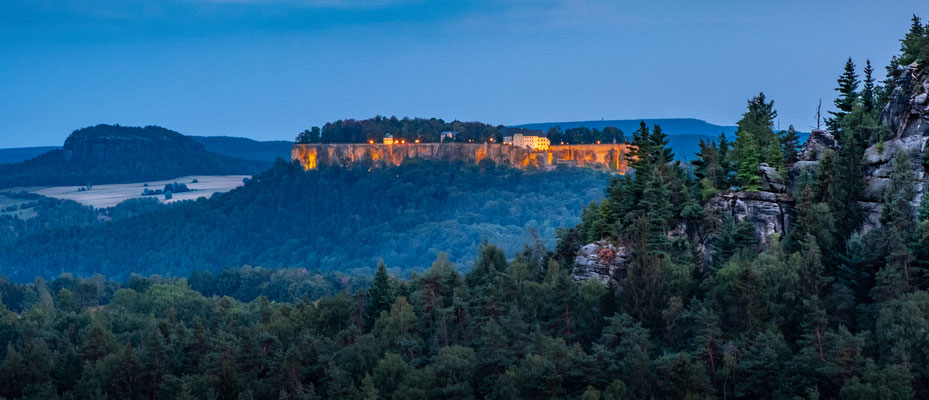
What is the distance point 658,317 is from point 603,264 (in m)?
5.64

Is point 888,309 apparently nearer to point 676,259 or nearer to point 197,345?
point 676,259

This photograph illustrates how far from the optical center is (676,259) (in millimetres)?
62312

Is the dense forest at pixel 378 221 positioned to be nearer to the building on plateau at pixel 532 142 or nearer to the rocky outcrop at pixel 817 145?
the building on plateau at pixel 532 142

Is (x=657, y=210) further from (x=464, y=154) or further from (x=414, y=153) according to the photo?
(x=414, y=153)

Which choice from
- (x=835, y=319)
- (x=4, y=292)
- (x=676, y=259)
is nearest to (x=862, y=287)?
(x=835, y=319)

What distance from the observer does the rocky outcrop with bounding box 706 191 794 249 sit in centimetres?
6128

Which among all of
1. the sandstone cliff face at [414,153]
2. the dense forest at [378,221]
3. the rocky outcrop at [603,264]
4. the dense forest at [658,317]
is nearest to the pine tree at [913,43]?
the dense forest at [658,317]

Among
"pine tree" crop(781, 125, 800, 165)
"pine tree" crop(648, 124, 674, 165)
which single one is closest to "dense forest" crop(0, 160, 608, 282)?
"pine tree" crop(648, 124, 674, 165)

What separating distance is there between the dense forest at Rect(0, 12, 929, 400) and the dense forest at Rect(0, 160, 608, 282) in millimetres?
94179

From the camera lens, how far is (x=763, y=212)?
61406 millimetres

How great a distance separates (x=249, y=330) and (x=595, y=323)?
2139cm

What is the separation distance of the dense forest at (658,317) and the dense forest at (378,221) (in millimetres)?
94179

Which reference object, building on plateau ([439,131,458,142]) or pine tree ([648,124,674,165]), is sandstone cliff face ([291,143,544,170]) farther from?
pine tree ([648,124,674,165])

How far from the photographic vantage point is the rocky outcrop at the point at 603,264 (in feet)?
205
